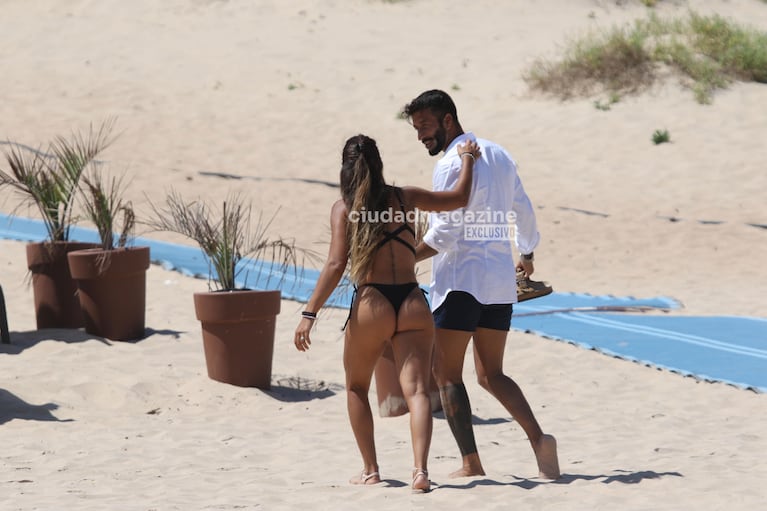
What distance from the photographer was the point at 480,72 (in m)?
18.5

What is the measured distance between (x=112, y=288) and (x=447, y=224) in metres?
3.45

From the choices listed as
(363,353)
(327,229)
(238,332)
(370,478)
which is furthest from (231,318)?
(327,229)

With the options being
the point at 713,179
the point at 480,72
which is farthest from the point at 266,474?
the point at 480,72

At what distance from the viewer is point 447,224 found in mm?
3986

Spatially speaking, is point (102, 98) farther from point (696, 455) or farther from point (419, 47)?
point (696, 455)

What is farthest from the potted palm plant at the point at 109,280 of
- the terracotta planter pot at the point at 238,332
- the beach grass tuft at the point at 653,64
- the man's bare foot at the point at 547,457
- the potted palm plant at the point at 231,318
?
the beach grass tuft at the point at 653,64

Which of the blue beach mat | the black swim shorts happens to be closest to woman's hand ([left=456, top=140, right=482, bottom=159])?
the black swim shorts

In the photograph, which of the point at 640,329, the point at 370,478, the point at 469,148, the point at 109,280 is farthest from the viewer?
the point at 640,329

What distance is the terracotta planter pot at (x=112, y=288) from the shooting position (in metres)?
6.77

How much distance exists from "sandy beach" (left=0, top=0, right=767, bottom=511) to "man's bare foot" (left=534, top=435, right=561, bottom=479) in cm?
8

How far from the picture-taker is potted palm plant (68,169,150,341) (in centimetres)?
678

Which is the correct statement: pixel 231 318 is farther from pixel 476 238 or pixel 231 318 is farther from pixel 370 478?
pixel 476 238

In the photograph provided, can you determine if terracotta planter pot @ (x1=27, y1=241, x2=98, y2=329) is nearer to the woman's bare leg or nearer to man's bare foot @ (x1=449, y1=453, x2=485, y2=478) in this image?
the woman's bare leg

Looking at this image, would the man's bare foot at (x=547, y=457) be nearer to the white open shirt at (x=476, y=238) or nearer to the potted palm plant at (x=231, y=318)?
the white open shirt at (x=476, y=238)
